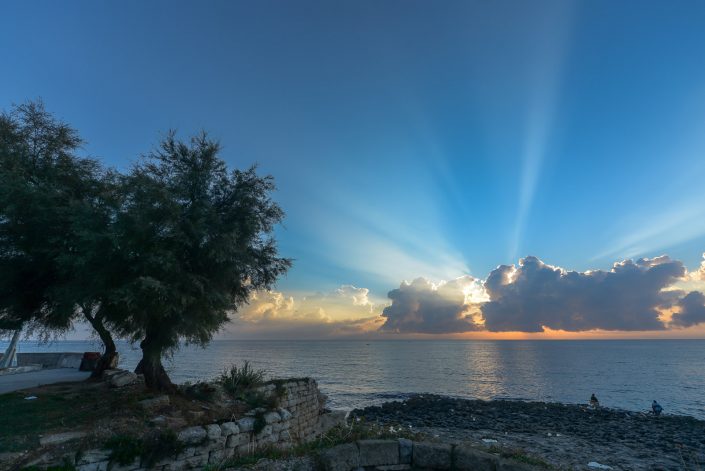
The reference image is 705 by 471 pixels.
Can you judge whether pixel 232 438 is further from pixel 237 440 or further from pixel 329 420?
pixel 329 420

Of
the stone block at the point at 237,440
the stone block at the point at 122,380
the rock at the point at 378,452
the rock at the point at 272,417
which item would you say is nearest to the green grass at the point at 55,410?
the stone block at the point at 122,380

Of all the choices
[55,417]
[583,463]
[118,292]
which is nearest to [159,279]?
[118,292]

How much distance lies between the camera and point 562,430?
25438 millimetres

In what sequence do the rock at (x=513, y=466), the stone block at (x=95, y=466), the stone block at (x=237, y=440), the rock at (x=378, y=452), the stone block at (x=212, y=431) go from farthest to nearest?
the stone block at (x=237, y=440) → the stone block at (x=212, y=431) → the stone block at (x=95, y=466) → the rock at (x=378, y=452) → the rock at (x=513, y=466)

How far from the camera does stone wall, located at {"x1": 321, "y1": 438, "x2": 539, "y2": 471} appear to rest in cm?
652

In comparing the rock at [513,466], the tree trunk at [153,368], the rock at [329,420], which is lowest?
the rock at [329,420]

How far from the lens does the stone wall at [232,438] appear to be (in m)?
8.80

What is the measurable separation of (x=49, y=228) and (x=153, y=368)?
7.10 m

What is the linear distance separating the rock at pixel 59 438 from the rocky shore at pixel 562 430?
11239 millimetres

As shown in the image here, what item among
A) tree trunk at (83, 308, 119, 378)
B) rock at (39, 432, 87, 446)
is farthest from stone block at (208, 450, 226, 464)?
tree trunk at (83, 308, 119, 378)

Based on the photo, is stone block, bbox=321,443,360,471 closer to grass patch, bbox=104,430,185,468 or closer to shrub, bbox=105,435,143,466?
grass patch, bbox=104,430,185,468

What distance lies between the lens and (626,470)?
17312 millimetres

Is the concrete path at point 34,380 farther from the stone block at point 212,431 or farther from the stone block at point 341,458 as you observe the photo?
the stone block at point 341,458

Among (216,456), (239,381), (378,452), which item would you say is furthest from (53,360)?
(378,452)
